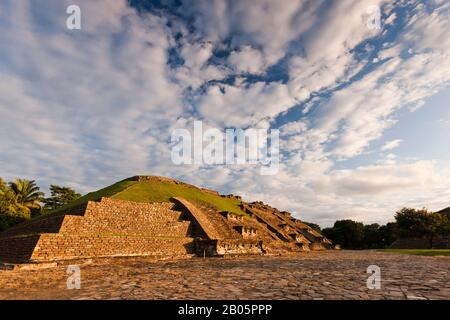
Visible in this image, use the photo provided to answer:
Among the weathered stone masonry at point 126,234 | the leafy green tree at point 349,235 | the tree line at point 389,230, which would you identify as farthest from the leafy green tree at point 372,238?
the weathered stone masonry at point 126,234

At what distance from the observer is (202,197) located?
3481 cm

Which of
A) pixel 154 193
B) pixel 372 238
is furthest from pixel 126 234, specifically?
pixel 372 238

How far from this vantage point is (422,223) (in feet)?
145

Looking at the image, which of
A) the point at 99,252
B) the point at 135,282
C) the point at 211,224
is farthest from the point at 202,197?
the point at 135,282

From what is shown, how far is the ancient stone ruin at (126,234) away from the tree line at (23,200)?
14.0 feet

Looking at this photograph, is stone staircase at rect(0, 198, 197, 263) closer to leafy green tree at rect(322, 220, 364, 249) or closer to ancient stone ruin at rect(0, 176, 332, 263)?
ancient stone ruin at rect(0, 176, 332, 263)

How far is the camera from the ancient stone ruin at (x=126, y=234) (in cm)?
1455

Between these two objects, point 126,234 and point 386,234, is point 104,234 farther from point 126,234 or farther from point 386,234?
point 386,234

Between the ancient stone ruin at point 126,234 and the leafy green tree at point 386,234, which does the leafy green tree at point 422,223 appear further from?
the ancient stone ruin at point 126,234

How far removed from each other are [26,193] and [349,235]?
65.0 m

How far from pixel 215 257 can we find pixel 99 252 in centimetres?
767
